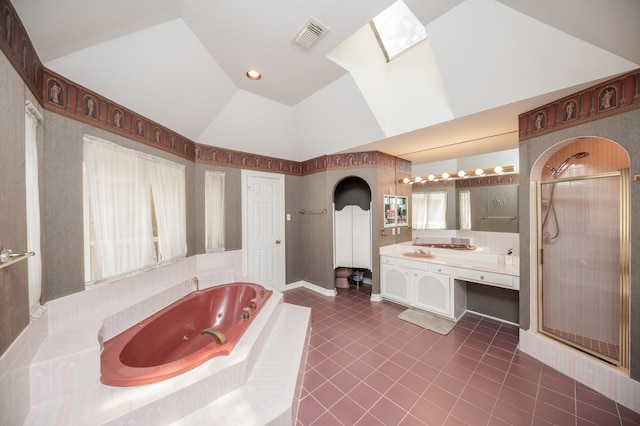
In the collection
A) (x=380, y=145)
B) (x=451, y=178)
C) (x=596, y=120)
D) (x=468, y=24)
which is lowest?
(x=451, y=178)

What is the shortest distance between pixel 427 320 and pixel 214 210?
351cm

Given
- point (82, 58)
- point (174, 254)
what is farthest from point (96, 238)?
point (82, 58)

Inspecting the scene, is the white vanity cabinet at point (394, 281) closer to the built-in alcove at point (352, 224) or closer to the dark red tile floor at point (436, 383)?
the built-in alcove at point (352, 224)

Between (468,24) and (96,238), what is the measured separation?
3.60 metres

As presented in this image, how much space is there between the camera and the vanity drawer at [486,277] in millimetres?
2537

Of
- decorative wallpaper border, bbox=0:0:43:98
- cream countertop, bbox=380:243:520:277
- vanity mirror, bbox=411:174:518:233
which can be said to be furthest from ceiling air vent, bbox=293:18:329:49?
cream countertop, bbox=380:243:520:277

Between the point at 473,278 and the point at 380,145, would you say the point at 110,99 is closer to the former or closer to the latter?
the point at 380,145

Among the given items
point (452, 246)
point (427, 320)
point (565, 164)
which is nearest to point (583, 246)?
point (565, 164)

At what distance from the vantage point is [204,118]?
2955 mm

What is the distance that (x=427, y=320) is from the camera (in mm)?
2992

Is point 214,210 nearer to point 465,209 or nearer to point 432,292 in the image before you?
point 432,292

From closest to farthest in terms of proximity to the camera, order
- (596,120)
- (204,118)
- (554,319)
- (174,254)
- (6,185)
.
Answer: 1. (6,185)
2. (596,120)
3. (554,319)
4. (174,254)
5. (204,118)

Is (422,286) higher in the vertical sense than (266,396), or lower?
higher

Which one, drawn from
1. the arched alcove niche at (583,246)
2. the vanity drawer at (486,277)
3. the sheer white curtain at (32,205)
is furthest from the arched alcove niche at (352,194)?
the sheer white curtain at (32,205)
